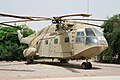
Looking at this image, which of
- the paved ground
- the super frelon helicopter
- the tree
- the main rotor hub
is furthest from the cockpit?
the tree

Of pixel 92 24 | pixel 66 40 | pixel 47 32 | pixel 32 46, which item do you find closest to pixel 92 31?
pixel 92 24

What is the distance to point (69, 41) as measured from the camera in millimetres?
19297

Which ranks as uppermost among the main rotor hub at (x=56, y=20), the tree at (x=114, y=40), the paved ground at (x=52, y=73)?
the main rotor hub at (x=56, y=20)

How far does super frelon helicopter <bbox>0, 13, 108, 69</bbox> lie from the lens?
1783 centimetres

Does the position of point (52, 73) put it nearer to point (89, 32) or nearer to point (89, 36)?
point (89, 36)

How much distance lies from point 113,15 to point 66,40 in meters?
10.3

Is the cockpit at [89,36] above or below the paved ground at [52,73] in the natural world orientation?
above

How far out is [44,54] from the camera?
22391 mm

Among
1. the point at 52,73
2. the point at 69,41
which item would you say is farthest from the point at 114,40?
the point at 52,73

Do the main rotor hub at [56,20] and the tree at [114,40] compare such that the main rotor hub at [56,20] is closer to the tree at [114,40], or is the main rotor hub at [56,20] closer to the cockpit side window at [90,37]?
the cockpit side window at [90,37]

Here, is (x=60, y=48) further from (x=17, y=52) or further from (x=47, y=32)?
(x=17, y=52)

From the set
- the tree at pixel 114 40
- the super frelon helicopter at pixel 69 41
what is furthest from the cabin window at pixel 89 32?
the tree at pixel 114 40

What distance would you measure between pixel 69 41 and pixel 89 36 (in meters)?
1.90

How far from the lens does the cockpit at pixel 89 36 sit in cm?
1773
